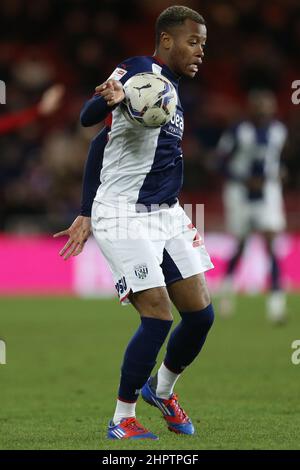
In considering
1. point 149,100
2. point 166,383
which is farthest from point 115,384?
point 149,100

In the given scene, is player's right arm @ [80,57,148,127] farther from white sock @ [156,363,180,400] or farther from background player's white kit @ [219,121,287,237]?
background player's white kit @ [219,121,287,237]

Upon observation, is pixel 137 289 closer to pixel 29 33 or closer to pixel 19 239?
pixel 19 239

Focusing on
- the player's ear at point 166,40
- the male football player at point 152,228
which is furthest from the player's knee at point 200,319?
the player's ear at point 166,40

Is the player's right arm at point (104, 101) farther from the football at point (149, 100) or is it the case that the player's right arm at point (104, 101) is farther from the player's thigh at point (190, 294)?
the player's thigh at point (190, 294)

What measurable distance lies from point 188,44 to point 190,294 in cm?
129

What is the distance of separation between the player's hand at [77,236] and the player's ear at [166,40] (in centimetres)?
98

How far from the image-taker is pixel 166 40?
17.9ft

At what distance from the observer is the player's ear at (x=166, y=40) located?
546cm

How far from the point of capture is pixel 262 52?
19.5 m

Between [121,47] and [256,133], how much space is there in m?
7.53

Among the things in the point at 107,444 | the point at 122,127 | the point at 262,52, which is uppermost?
the point at 262,52

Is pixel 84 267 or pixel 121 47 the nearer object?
pixel 84 267

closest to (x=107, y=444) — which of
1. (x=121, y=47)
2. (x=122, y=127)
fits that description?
(x=122, y=127)
